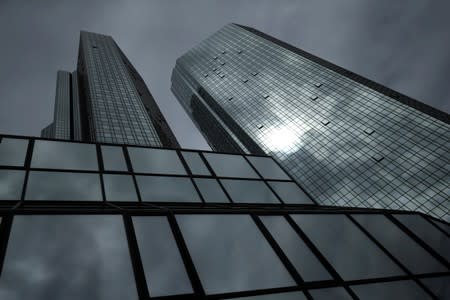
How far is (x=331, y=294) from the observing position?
30.7 ft

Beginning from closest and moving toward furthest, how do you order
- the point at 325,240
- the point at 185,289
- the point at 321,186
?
the point at 185,289 → the point at 325,240 → the point at 321,186

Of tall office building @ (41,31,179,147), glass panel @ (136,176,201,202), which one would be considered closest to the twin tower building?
tall office building @ (41,31,179,147)

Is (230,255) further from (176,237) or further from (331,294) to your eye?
(331,294)

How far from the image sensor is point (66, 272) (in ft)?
23.3

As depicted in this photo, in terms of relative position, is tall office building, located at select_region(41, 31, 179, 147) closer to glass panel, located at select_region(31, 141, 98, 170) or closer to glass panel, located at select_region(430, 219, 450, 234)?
glass panel, located at select_region(31, 141, 98, 170)

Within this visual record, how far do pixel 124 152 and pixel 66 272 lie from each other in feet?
30.0

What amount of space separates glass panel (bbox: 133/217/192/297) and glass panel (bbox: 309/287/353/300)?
3469 mm

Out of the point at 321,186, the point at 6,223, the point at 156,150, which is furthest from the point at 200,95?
the point at 6,223

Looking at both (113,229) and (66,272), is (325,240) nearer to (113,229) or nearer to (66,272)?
(113,229)

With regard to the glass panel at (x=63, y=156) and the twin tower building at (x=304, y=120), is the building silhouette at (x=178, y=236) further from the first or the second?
the twin tower building at (x=304, y=120)

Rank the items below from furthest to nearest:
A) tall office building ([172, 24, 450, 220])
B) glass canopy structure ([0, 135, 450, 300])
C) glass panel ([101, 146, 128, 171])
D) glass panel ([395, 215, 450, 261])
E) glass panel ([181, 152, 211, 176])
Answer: tall office building ([172, 24, 450, 220]) < glass panel ([181, 152, 211, 176]) < glass panel ([101, 146, 128, 171]) < glass panel ([395, 215, 450, 261]) < glass canopy structure ([0, 135, 450, 300])

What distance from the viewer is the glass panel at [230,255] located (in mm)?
8422

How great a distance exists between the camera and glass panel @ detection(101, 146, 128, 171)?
46.8 ft

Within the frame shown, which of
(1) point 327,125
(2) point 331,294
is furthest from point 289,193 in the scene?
(1) point 327,125
